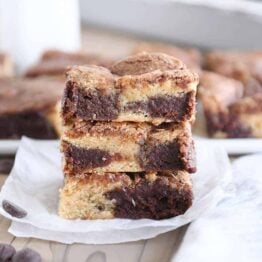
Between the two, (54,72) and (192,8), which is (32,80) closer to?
(54,72)

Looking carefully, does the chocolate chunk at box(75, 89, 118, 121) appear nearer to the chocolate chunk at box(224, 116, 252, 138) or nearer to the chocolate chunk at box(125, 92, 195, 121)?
the chocolate chunk at box(125, 92, 195, 121)

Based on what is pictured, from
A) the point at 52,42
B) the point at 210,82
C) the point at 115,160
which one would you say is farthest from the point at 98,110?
the point at 52,42

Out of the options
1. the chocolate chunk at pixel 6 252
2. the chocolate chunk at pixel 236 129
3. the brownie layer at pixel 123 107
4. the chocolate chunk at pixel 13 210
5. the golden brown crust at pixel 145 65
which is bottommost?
the chocolate chunk at pixel 236 129

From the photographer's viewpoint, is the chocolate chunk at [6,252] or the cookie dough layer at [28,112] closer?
the chocolate chunk at [6,252]

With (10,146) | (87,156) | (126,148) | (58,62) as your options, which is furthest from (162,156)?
(58,62)

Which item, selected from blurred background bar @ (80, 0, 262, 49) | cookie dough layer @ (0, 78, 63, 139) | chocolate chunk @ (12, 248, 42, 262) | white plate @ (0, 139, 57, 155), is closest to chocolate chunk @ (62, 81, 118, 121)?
chocolate chunk @ (12, 248, 42, 262)

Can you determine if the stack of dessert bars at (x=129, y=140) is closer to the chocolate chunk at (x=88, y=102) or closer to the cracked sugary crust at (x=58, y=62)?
the chocolate chunk at (x=88, y=102)

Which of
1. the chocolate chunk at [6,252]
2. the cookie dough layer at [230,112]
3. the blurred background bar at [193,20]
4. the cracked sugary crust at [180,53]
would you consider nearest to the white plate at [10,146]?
the cookie dough layer at [230,112]
